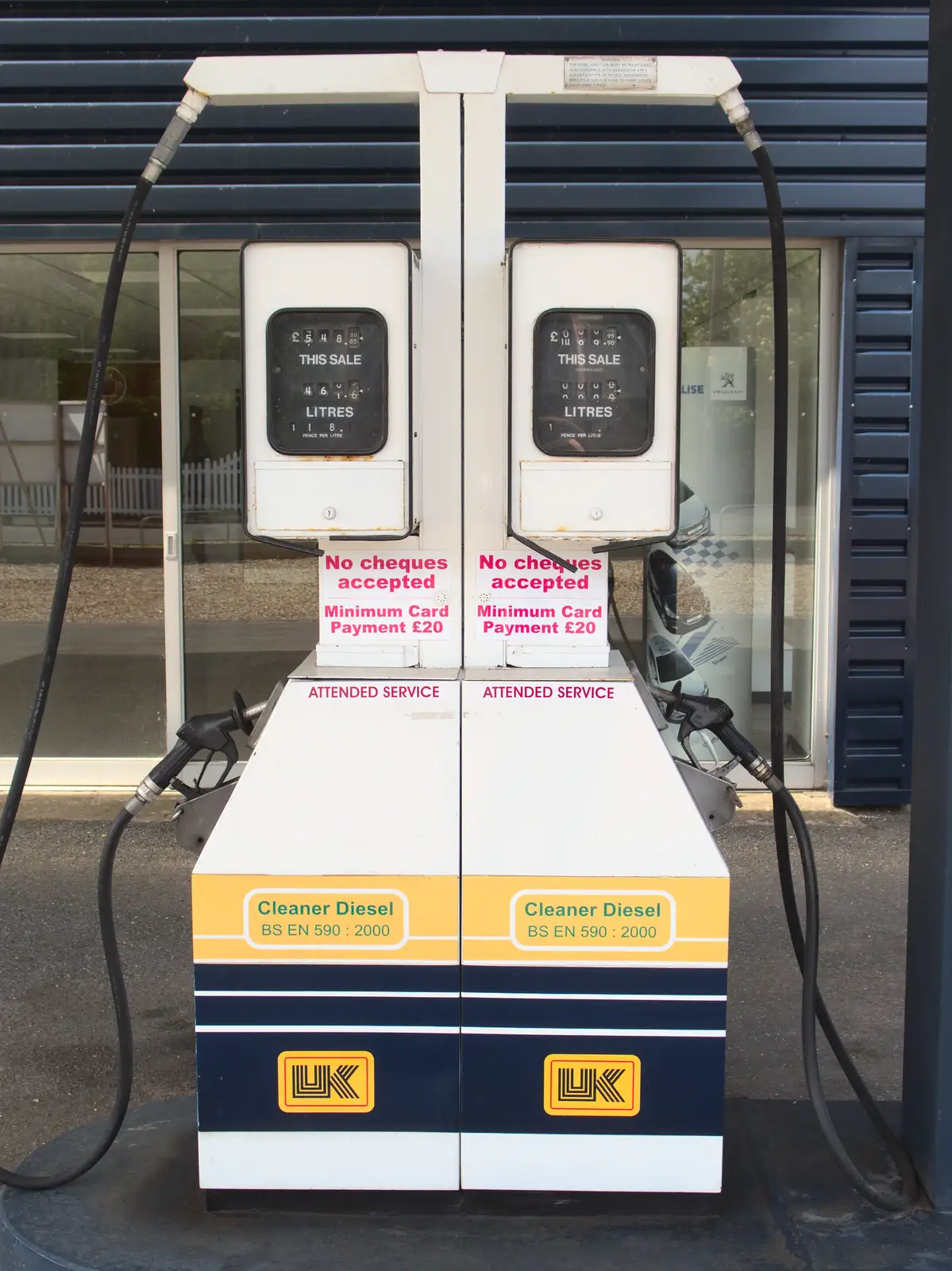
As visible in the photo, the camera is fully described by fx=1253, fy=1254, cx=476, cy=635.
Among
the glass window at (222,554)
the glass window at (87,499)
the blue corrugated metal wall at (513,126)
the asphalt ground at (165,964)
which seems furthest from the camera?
the glass window at (87,499)

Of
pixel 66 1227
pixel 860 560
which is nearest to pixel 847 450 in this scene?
pixel 860 560

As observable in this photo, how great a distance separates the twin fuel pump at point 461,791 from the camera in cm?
245

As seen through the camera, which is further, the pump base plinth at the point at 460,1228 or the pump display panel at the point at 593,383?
the pump display panel at the point at 593,383

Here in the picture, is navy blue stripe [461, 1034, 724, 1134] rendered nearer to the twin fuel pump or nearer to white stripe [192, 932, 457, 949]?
the twin fuel pump

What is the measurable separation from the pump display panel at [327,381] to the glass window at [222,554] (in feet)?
13.2

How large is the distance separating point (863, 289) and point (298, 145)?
283cm

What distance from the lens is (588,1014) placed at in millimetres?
2465

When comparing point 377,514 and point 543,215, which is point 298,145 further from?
point 377,514

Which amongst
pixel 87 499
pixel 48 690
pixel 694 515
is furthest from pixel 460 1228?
pixel 87 499

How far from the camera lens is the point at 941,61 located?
8.20 ft

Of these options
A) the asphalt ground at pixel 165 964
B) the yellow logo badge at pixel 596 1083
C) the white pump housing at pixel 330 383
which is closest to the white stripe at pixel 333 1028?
the yellow logo badge at pixel 596 1083

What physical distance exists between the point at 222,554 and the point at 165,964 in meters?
2.64

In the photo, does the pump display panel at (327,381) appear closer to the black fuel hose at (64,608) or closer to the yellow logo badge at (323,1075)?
the black fuel hose at (64,608)

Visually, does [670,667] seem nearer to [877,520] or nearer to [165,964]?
[877,520]
